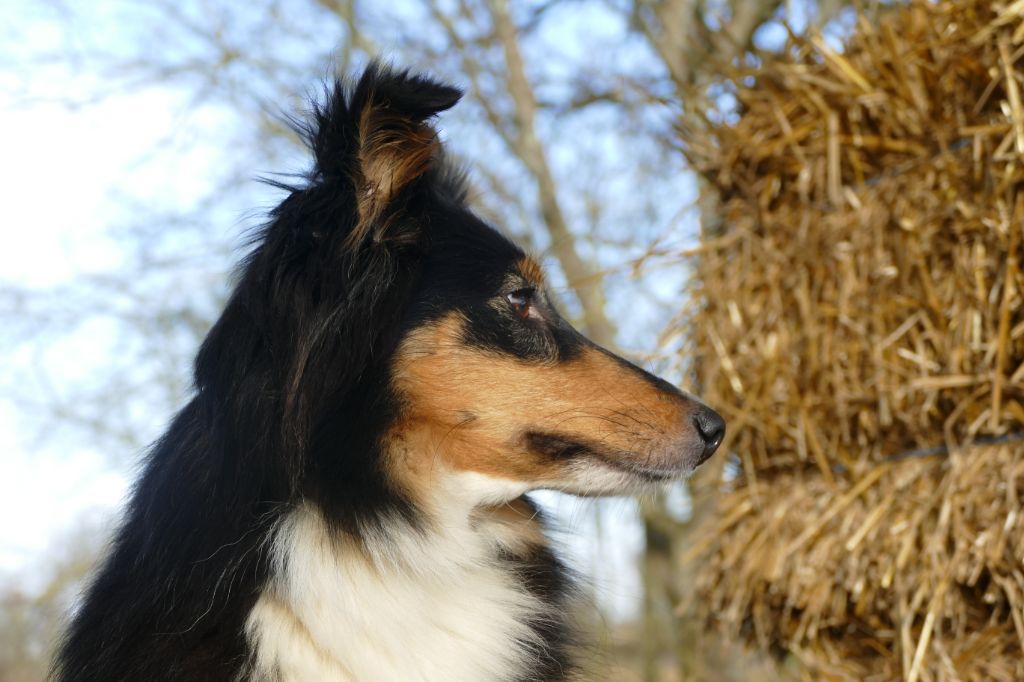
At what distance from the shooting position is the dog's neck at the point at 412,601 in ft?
7.28

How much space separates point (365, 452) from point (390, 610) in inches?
16.3

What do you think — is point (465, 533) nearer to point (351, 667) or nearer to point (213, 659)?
point (351, 667)

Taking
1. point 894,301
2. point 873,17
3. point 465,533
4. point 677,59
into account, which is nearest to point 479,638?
point 465,533

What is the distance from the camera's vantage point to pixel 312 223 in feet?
7.50

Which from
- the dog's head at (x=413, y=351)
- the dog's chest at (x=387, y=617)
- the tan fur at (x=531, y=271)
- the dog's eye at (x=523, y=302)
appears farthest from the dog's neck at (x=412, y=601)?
the tan fur at (x=531, y=271)

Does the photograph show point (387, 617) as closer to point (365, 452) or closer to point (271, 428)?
point (365, 452)

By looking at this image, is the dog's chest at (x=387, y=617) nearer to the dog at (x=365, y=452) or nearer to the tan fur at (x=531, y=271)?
the dog at (x=365, y=452)

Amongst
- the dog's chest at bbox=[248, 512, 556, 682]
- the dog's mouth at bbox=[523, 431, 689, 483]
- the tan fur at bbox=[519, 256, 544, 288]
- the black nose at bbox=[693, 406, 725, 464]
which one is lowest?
the dog's chest at bbox=[248, 512, 556, 682]

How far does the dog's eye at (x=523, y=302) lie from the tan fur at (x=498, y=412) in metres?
0.19

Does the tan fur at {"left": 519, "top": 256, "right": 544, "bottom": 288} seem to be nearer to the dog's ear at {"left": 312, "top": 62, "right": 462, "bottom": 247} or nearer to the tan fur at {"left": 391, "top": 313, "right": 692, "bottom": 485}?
the tan fur at {"left": 391, "top": 313, "right": 692, "bottom": 485}

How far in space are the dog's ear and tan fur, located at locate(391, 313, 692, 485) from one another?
36cm

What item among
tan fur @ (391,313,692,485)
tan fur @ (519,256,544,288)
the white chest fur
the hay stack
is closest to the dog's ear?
tan fur @ (391,313,692,485)

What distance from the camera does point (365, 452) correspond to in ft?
7.71

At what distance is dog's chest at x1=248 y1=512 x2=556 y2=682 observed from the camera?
2209 millimetres
